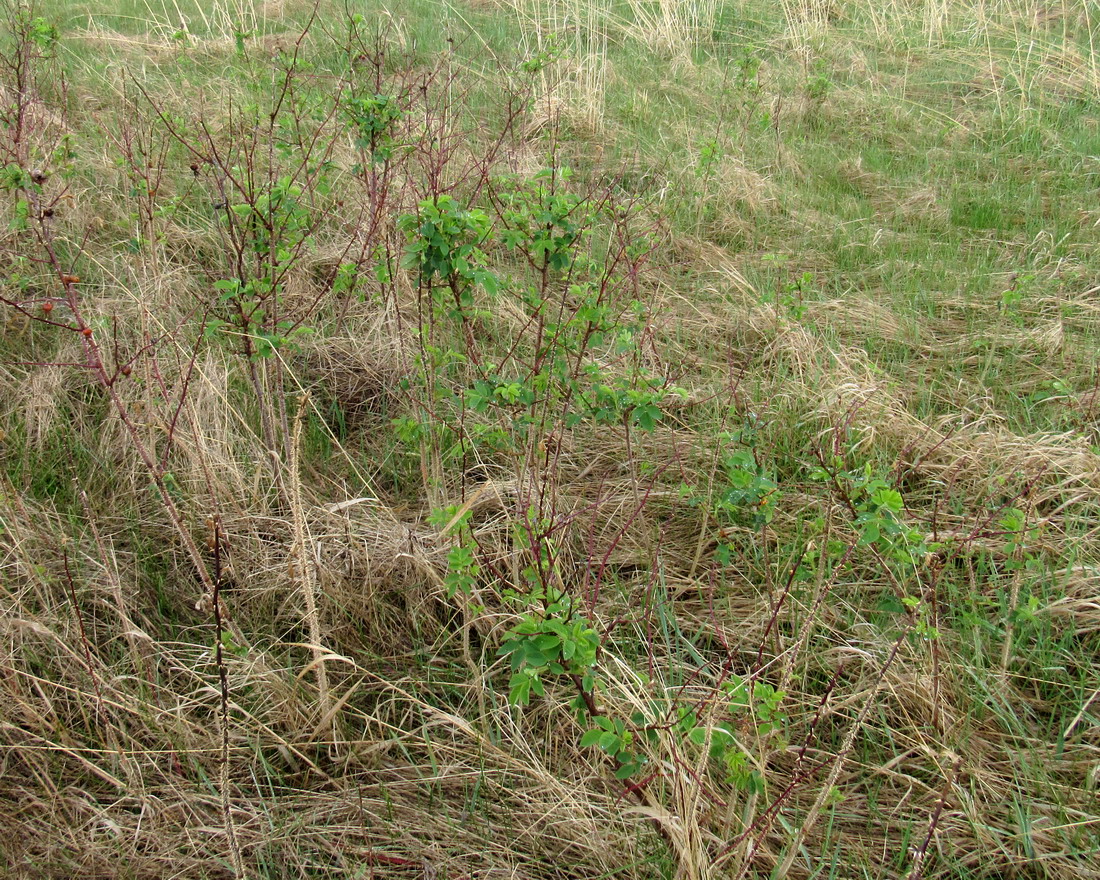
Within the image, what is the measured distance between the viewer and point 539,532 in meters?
2.15

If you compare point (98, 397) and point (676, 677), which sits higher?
point (98, 397)

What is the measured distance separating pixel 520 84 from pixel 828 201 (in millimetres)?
2071

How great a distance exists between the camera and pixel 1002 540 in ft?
8.29

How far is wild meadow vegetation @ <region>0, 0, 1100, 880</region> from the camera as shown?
177 cm

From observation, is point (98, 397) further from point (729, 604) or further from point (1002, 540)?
point (1002, 540)

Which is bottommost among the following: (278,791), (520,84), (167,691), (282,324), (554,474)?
(278,791)

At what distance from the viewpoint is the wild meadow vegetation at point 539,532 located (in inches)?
69.7

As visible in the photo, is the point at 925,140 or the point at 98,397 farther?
the point at 925,140

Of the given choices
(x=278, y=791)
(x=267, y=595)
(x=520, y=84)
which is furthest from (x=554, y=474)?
(x=520, y=84)

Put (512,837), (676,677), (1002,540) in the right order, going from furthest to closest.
A: (1002,540) < (676,677) < (512,837)

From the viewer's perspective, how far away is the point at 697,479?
284cm

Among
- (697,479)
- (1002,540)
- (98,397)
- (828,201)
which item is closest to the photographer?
(1002,540)

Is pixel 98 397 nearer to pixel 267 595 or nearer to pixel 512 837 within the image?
pixel 267 595

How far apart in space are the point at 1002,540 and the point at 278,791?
81.8 inches
